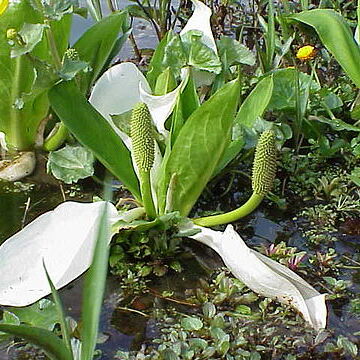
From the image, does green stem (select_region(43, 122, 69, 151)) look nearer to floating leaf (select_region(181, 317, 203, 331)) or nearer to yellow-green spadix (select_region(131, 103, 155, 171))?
yellow-green spadix (select_region(131, 103, 155, 171))

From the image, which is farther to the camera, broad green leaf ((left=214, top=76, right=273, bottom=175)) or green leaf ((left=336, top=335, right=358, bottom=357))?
broad green leaf ((left=214, top=76, right=273, bottom=175))

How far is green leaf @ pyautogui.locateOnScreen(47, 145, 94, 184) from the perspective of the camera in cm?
138

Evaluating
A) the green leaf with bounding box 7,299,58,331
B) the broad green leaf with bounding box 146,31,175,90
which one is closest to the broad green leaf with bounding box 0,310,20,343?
the green leaf with bounding box 7,299,58,331

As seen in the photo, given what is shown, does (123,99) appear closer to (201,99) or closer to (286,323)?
(201,99)

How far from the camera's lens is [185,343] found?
1.05 metres

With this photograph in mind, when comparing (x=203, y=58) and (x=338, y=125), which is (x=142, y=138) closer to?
(x=203, y=58)

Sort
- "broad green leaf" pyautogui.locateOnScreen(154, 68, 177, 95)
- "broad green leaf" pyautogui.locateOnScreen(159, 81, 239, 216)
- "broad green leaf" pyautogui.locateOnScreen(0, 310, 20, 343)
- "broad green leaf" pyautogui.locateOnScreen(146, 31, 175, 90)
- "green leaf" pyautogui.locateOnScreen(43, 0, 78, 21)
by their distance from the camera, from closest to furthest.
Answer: "broad green leaf" pyautogui.locateOnScreen(0, 310, 20, 343) < "broad green leaf" pyautogui.locateOnScreen(159, 81, 239, 216) < "green leaf" pyautogui.locateOnScreen(43, 0, 78, 21) < "broad green leaf" pyautogui.locateOnScreen(154, 68, 177, 95) < "broad green leaf" pyautogui.locateOnScreen(146, 31, 175, 90)

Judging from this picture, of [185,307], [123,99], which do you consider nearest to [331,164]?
[123,99]

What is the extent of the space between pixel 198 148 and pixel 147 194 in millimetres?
120

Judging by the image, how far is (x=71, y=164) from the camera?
140 centimetres

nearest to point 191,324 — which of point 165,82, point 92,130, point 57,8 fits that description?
point 92,130

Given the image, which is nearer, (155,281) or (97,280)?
(97,280)

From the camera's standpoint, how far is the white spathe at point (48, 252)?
1.10 meters

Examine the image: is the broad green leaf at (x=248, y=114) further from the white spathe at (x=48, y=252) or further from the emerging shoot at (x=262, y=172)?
the white spathe at (x=48, y=252)
